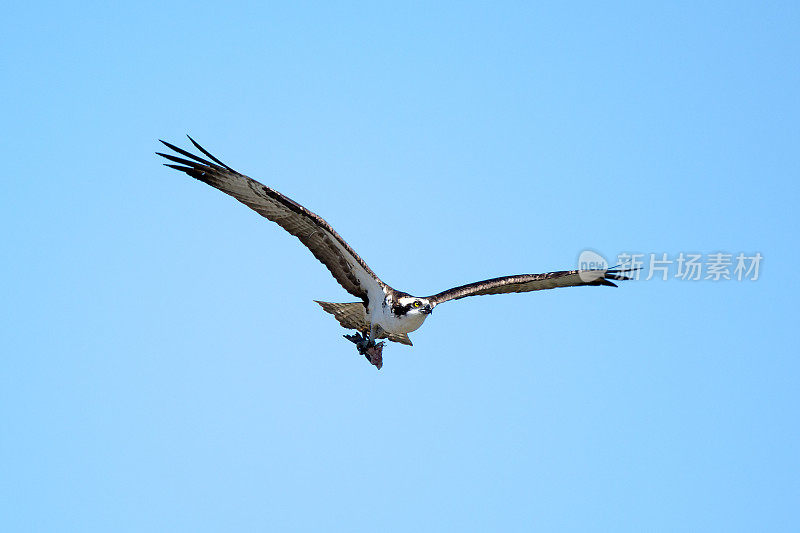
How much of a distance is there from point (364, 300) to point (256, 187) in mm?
2811

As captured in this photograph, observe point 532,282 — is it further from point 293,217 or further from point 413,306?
point 293,217

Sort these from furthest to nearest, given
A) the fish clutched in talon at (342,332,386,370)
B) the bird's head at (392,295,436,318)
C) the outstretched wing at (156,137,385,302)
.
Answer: the fish clutched in talon at (342,332,386,370), the bird's head at (392,295,436,318), the outstretched wing at (156,137,385,302)

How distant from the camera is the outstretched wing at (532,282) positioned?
600 inches

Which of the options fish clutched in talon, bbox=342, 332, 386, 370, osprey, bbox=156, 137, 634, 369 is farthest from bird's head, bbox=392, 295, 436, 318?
fish clutched in talon, bbox=342, 332, 386, 370

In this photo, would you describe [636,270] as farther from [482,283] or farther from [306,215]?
[306,215]

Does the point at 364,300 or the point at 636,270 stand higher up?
the point at 636,270

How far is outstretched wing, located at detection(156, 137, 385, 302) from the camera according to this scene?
45.1 ft

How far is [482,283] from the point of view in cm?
1537

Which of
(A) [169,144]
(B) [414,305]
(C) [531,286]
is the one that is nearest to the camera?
(A) [169,144]

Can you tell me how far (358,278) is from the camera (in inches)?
593

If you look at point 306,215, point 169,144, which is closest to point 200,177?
point 169,144

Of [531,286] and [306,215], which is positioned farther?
[531,286]

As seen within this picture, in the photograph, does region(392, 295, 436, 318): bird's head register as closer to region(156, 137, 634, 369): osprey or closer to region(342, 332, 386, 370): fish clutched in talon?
region(156, 137, 634, 369): osprey

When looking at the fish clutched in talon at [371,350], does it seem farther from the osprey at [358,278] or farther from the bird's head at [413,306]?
the bird's head at [413,306]
